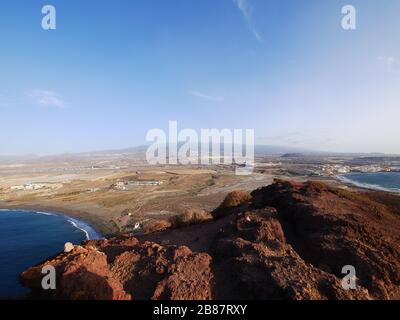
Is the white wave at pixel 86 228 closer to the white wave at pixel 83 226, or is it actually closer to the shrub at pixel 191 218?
the white wave at pixel 83 226

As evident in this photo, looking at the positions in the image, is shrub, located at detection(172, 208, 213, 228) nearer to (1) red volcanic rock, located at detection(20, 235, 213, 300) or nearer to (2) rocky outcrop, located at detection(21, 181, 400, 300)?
(2) rocky outcrop, located at detection(21, 181, 400, 300)

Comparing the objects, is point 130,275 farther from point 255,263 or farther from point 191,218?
point 191,218

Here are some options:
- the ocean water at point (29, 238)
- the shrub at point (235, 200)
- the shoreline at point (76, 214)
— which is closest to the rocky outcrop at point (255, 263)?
the shrub at point (235, 200)

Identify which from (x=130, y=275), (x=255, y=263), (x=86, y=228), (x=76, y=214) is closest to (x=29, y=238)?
(x=86, y=228)

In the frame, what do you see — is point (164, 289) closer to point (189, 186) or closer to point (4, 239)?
point (4, 239)
